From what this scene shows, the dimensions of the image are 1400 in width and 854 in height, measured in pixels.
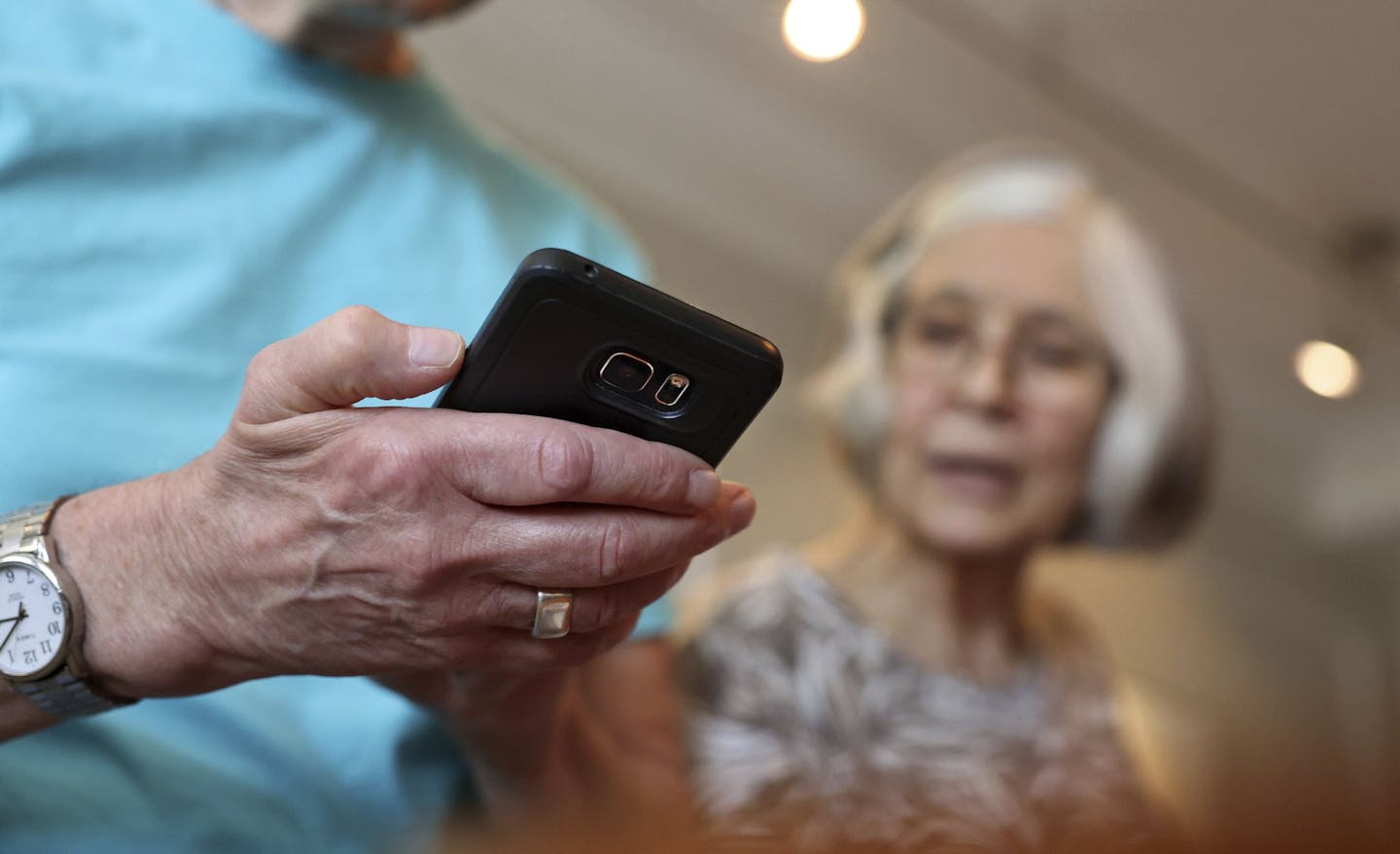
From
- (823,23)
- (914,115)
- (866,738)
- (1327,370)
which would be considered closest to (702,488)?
(866,738)

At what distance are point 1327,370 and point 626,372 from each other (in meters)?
2.77

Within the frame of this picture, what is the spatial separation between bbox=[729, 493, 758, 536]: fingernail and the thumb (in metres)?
0.11

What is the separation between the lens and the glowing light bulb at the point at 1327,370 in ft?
8.51

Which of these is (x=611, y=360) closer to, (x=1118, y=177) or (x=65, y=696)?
(x=65, y=696)

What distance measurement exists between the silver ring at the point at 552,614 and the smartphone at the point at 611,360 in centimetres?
6

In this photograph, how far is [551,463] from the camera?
0.38 metres

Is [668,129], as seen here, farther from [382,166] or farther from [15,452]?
[15,452]

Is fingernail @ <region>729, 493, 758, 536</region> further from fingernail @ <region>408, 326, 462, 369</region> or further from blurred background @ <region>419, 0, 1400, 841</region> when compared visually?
blurred background @ <region>419, 0, 1400, 841</region>

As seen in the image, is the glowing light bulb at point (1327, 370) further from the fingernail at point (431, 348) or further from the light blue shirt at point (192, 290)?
the fingernail at point (431, 348)

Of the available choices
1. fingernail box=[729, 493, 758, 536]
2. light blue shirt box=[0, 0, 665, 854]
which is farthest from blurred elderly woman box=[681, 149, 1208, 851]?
fingernail box=[729, 493, 758, 536]

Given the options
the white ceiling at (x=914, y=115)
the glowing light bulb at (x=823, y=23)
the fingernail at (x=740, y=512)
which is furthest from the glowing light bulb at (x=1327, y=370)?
the fingernail at (x=740, y=512)

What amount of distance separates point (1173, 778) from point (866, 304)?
Answer: 2.10ft

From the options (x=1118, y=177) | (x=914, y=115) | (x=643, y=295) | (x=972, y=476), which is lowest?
(x=643, y=295)

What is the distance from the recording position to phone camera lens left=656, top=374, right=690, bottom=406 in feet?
1.37
